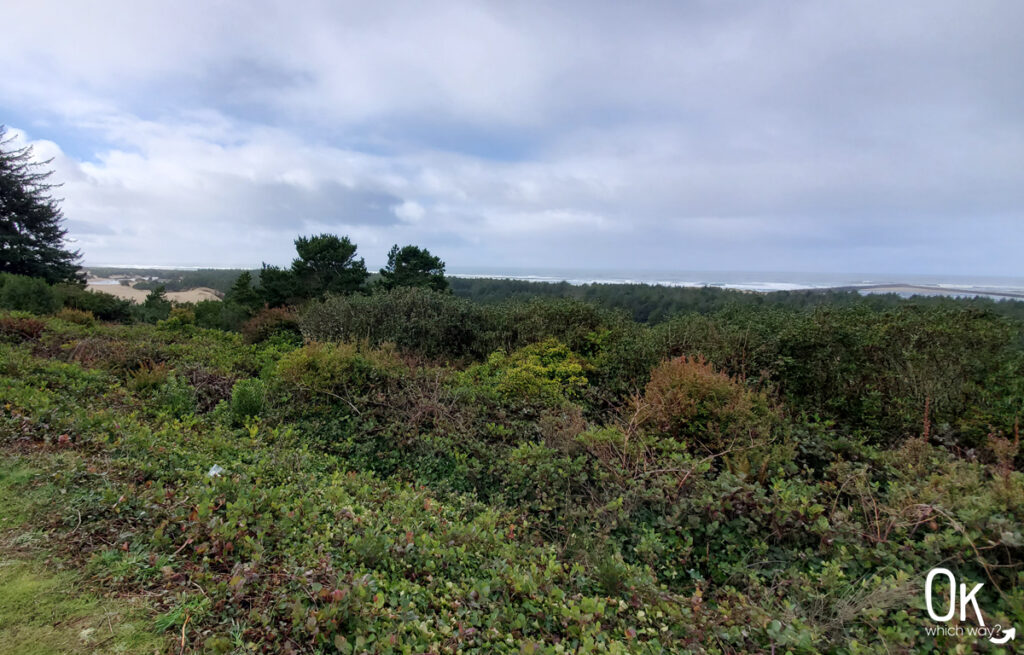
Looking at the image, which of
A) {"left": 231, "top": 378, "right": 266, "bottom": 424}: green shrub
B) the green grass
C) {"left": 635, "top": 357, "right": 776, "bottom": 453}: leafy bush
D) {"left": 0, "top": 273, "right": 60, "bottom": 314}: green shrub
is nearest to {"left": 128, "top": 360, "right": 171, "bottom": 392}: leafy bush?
{"left": 231, "top": 378, "right": 266, "bottom": 424}: green shrub

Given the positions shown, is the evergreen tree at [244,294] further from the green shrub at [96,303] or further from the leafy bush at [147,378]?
the leafy bush at [147,378]

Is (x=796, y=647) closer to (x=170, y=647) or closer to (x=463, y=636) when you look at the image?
(x=463, y=636)

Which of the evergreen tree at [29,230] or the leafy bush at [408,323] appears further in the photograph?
the evergreen tree at [29,230]

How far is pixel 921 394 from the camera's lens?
5441 mm

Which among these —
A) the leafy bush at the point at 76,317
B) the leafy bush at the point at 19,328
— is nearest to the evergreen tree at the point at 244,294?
the leafy bush at the point at 76,317

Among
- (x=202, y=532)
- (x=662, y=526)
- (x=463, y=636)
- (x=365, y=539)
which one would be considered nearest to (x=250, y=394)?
(x=202, y=532)

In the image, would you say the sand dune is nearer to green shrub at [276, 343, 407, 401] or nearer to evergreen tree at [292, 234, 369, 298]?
evergreen tree at [292, 234, 369, 298]

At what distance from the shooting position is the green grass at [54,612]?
6.36 ft

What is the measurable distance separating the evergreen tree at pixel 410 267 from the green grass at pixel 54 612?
18.6 m

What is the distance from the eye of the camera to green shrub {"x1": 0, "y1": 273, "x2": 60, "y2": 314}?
519 inches

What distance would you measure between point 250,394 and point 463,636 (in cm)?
519

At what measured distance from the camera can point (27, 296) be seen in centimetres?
1352

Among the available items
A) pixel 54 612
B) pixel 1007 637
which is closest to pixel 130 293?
pixel 54 612

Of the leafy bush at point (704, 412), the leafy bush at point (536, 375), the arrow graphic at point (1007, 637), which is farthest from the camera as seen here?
the leafy bush at point (536, 375)
